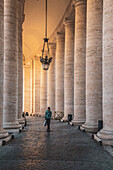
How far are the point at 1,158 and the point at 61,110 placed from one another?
37.7m

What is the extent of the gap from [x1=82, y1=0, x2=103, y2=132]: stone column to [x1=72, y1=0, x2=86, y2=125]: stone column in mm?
6799

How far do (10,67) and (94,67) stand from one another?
10.0 metres

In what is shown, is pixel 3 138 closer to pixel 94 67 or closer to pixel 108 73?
pixel 108 73

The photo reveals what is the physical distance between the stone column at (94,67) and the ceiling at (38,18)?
18.7 meters

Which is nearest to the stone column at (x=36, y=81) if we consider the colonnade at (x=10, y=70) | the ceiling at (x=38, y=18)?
the ceiling at (x=38, y=18)

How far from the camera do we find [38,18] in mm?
59219

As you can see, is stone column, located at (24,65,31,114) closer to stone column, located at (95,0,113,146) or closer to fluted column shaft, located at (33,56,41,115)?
fluted column shaft, located at (33,56,41,115)

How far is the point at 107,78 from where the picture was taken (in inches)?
870

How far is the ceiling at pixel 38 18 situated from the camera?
49.9m

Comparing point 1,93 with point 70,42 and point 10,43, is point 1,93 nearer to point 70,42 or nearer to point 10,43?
point 10,43

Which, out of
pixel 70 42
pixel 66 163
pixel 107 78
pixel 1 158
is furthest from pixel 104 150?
pixel 70 42

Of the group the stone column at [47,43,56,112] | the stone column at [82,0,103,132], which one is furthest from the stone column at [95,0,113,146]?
the stone column at [47,43,56,112]

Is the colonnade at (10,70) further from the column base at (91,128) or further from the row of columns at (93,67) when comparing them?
the row of columns at (93,67)

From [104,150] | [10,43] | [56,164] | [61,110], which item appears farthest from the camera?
[61,110]
